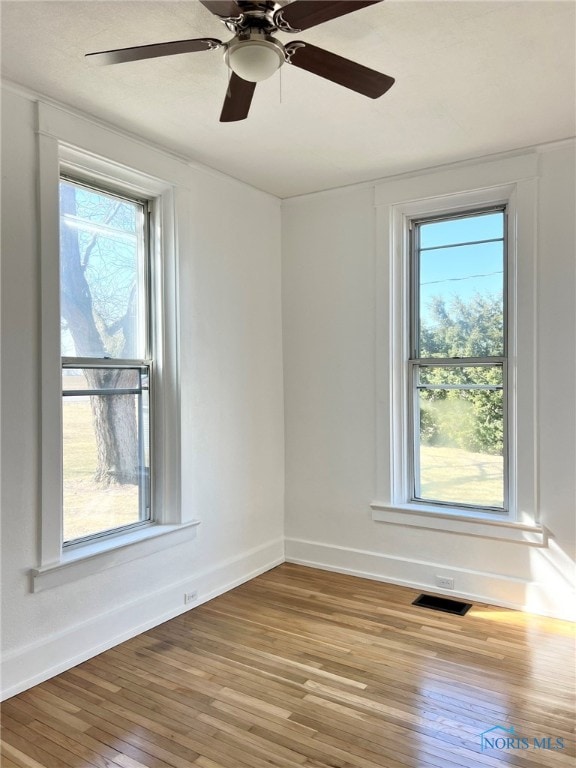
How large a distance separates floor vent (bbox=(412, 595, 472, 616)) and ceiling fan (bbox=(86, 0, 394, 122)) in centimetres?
290

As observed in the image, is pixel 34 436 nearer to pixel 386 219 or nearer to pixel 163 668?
pixel 163 668

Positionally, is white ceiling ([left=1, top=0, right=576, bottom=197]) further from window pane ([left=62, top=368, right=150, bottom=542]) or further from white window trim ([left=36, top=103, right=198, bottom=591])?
window pane ([left=62, top=368, right=150, bottom=542])

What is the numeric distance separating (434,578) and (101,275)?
284 centimetres

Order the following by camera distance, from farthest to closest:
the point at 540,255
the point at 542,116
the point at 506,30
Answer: the point at 540,255, the point at 542,116, the point at 506,30

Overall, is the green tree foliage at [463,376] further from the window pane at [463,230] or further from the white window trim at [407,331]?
the window pane at [463,230]

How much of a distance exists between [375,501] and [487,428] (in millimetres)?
931

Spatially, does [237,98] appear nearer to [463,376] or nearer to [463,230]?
[463,230]

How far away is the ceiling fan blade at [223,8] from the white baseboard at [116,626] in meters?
2.71

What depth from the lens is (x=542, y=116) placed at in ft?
9.52

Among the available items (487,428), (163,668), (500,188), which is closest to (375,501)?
(487,428)

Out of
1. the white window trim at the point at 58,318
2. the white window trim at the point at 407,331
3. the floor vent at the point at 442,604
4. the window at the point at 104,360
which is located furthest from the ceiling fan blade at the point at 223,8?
the floor vent at the point at 442,604

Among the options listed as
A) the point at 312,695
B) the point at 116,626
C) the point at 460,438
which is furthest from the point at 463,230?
the point at 116,626

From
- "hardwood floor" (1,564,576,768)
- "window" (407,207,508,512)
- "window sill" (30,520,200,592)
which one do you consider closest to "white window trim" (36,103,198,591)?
"window sill" (30,520,200,592)

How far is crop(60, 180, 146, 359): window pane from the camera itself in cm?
292
